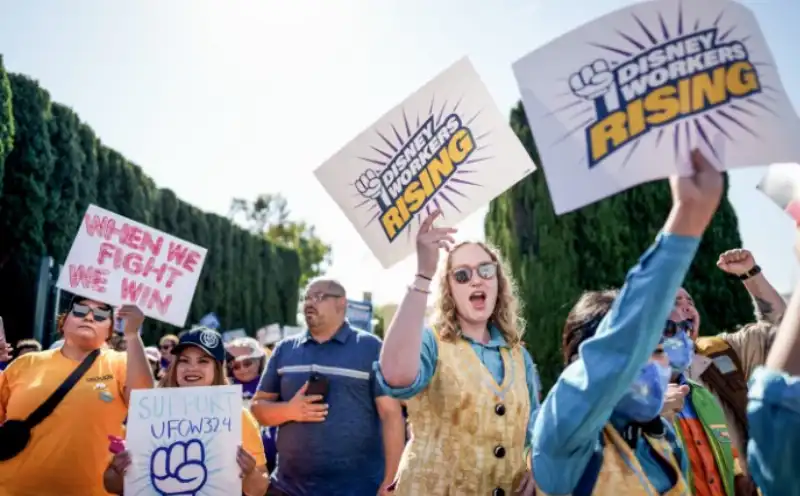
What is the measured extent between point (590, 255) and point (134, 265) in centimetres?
1244

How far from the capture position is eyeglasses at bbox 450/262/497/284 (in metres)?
2.70

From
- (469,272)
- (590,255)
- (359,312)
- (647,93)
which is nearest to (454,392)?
(469,272)

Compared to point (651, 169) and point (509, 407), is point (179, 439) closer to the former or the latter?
point (509, 407)

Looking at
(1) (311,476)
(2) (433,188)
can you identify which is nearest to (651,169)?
(2) (433,188)

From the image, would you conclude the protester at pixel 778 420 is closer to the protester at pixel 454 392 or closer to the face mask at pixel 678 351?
the protester at pixel 454 392

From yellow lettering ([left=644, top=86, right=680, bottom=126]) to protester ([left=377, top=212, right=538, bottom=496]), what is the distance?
89 cm

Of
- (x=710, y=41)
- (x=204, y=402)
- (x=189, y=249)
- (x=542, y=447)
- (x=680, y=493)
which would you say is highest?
(x=189, y=249)

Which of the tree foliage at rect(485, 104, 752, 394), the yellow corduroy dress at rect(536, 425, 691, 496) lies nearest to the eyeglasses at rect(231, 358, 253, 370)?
the yellow corduroy dress at rect(536, 425, 691, 496)

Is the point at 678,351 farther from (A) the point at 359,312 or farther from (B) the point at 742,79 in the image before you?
(A) the point at 359,312

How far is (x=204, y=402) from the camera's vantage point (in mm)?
3309

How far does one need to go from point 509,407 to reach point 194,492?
1539 millimetres

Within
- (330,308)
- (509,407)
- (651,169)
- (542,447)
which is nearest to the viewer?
(542,447)

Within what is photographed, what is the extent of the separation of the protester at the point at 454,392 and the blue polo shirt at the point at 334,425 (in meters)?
1.49

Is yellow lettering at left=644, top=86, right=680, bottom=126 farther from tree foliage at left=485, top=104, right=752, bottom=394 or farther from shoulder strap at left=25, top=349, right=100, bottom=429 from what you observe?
tree foliage at left=485, top=104, right=752, bottom=394
